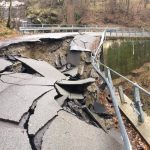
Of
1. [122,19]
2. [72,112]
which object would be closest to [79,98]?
[72,112]

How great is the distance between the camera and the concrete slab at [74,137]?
6594 mm

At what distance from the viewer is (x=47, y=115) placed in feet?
26.0

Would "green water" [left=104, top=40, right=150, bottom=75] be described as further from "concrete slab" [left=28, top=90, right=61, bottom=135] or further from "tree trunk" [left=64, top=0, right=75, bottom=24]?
"concrete slab" [left=28, top=90, right=61, bottom=135]

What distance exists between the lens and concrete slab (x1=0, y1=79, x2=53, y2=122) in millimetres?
7805

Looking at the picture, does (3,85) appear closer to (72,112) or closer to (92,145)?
(72,112)

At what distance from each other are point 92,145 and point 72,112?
6.52ft

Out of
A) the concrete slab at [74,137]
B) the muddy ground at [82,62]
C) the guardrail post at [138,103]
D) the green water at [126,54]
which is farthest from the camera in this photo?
the green water at [126,54]

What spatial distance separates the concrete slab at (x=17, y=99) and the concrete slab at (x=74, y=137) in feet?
2.85

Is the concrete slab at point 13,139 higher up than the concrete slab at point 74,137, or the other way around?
the concrete slab at point 13,139

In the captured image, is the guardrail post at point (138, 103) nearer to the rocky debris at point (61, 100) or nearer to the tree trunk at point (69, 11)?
the rocky debris at point (61, 100)

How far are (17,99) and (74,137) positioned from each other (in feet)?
8.57

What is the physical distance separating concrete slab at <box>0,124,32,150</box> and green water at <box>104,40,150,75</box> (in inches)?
923

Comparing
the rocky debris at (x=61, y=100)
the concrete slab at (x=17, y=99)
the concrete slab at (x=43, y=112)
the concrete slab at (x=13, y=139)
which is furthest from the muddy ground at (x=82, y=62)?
the concrete slab at (x=13, y=139)

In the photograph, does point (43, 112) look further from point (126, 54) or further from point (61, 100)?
point (126, 54)
